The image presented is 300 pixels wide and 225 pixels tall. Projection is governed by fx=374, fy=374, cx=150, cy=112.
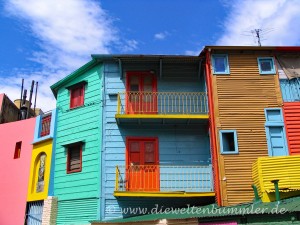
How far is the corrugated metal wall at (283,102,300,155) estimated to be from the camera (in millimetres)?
14820

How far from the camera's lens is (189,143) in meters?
16.2

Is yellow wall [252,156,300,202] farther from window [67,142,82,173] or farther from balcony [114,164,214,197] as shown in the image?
window [67,142,82,173]

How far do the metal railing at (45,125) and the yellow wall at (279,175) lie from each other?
10.2 m

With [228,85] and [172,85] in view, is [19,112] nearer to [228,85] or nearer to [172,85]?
[172,85]

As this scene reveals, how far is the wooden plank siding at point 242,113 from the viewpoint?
47.3 feet

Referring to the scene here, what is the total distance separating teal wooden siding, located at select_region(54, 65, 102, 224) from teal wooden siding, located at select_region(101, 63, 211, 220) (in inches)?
13.0

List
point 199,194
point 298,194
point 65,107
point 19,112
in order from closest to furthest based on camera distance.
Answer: point 298,194 < point 199,194 < point 65,107 < point 19,112

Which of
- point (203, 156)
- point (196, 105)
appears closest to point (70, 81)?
point (196, 105)

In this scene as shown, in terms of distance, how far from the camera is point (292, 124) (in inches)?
597

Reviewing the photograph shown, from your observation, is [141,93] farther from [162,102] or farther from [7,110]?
[7,110]

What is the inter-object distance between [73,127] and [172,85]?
4.95m

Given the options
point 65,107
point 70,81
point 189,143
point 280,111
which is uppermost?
point 70,81

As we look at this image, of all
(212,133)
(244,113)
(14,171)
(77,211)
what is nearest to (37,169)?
(14,171)

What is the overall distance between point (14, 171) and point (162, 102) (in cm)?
828
